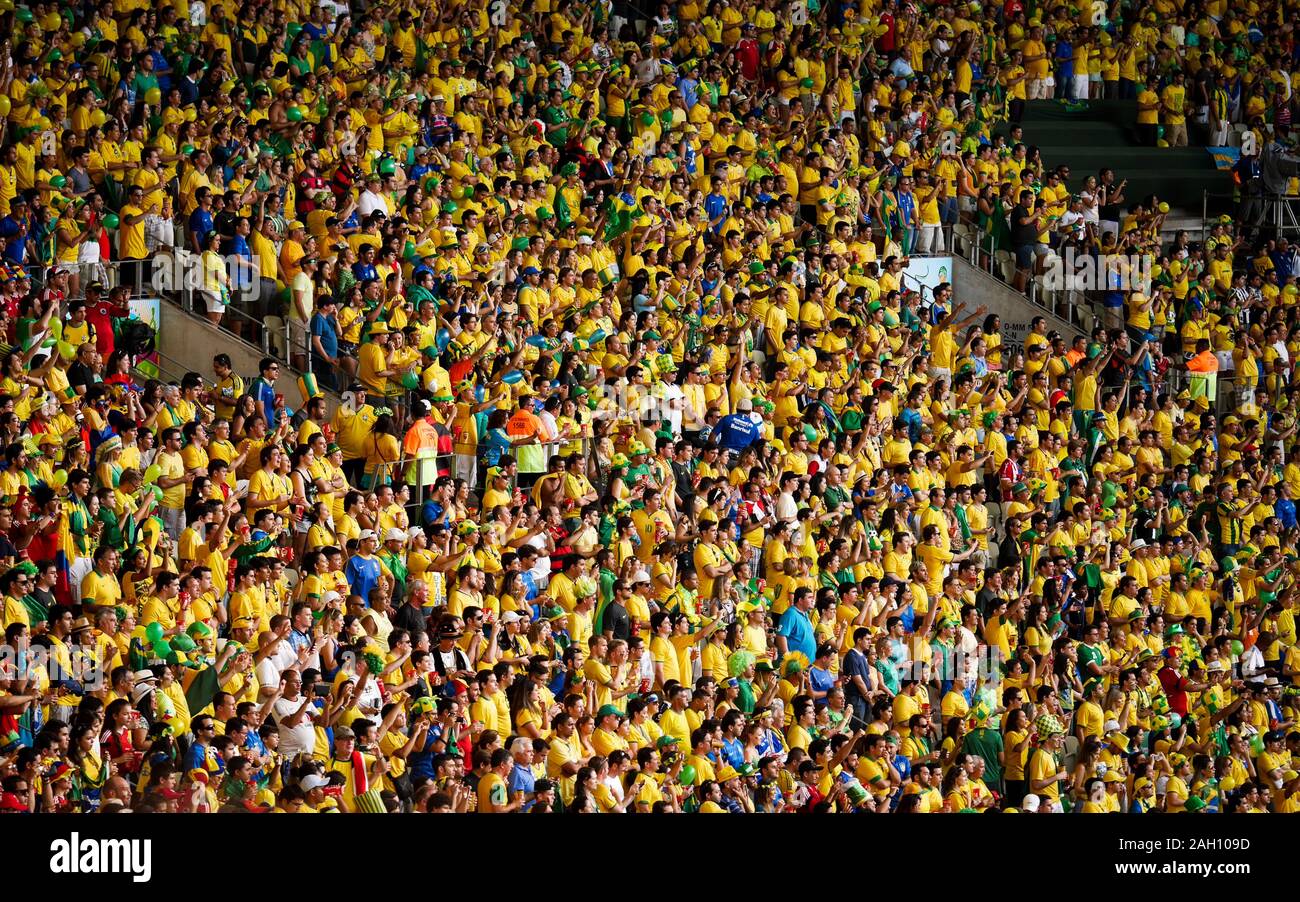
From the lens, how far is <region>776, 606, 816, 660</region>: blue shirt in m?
17.7

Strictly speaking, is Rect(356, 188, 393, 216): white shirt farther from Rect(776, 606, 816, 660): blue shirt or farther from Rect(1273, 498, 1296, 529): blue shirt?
Rect(1273, 498, 1296, 529): blue shirt

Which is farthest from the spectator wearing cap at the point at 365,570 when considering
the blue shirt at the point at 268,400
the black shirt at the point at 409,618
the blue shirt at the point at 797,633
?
the blue shirt at the point at 797,633

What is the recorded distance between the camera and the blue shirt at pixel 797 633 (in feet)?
58.0

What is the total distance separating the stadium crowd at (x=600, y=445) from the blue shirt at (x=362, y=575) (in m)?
0.04

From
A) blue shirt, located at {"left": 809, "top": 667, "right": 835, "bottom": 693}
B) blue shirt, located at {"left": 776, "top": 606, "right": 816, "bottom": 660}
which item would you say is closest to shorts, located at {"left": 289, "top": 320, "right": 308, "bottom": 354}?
blue shirt, located at {"left": 776, "top": 606, "right": 816, "bottom": 660}

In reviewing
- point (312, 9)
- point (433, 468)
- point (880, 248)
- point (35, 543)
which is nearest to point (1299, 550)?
point (880, 248)

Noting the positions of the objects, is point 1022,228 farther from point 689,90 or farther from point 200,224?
point 200,224

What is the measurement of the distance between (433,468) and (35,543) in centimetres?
351

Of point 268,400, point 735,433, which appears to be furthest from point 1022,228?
point 268,400

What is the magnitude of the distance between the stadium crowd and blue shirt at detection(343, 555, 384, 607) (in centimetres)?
4

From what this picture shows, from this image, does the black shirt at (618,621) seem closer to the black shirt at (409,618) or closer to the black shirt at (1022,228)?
the black shirt at (409,618)

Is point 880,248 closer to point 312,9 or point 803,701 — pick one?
point 312,9

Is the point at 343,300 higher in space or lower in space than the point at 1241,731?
higher

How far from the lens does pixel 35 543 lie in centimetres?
1495
